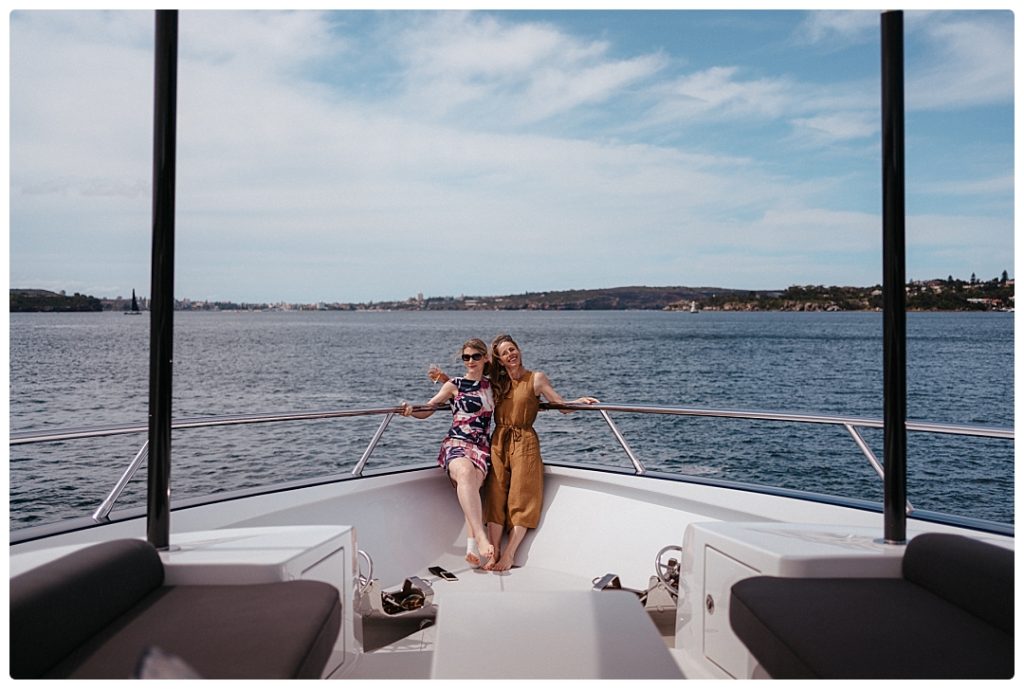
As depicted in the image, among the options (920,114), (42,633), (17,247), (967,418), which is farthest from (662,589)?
(967,418)

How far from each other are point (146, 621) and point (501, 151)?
73.1 ft

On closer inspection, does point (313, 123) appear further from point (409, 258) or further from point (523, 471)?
point (523, 471)

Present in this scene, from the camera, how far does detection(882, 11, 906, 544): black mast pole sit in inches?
67.1

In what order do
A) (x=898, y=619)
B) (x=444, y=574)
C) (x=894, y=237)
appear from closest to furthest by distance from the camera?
(x=898, y=619)
(x=894, y=237)
(x=444, y=574)

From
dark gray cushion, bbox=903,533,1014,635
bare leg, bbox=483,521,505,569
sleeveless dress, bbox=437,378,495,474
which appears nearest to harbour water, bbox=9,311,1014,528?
sleeveless dress, bbox=437,378,495,474

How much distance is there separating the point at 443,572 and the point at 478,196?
92.0 feet

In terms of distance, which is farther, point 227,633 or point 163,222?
point 163,222

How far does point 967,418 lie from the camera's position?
24.9 m

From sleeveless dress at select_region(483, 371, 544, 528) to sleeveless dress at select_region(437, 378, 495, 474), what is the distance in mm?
53

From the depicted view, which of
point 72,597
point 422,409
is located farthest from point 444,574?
point 72,597

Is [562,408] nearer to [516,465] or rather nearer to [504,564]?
[516,465]

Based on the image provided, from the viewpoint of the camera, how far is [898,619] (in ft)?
4.76

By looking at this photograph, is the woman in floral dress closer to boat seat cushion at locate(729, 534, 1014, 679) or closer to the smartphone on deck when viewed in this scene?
the smartphone on deck

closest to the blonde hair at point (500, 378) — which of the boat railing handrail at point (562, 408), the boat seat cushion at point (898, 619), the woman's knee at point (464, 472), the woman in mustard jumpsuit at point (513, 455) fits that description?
the woman in mustard jumpsuit at point (513, 455)
